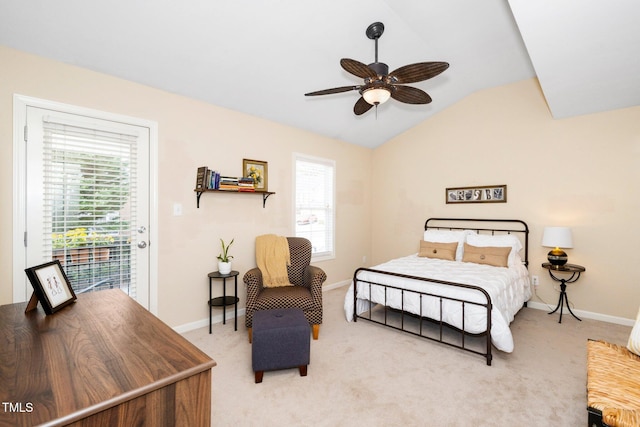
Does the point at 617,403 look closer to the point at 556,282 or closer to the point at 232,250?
the point at 556,282

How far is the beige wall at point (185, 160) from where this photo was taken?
223 cm

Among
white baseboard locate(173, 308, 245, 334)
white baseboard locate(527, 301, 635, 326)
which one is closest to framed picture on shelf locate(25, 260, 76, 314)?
white baseboard locate(173, 308, 245, 334)

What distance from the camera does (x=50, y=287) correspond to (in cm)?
134

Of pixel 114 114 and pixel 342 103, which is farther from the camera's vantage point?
pixel 342 103

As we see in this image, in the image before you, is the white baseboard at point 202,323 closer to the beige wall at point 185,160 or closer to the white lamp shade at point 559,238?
the beige wall at point 185,160

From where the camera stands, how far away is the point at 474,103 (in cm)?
439

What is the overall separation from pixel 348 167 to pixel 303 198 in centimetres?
113

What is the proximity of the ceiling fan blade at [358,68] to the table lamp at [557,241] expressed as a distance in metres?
2.92

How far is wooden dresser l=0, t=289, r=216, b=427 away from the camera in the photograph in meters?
0.70

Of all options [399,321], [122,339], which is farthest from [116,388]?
[399,321]

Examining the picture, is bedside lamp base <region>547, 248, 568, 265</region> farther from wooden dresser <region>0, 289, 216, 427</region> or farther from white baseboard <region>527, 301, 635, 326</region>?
wooden dresser <region>0, 289, 216, 427</region>

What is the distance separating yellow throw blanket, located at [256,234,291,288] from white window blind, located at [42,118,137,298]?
1281mm

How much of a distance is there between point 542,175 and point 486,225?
3.08ft

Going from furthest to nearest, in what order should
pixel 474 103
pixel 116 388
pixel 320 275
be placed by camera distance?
pixel 474 103 → pixel 320 275 → pixel 116 388
